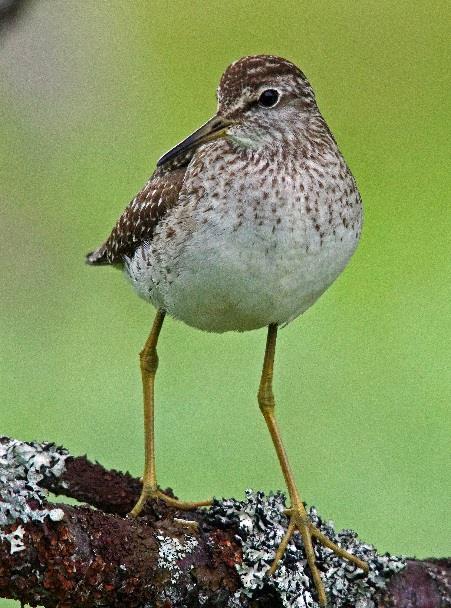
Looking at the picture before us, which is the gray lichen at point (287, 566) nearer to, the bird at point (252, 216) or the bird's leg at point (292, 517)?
the bird's leg at point (292, 517)

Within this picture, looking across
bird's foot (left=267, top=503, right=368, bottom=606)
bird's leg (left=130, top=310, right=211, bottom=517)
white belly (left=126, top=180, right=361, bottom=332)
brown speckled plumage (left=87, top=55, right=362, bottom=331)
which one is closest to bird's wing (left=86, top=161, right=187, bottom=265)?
brown speckled plumage (left=87, top=55, right=362, bottom=331)

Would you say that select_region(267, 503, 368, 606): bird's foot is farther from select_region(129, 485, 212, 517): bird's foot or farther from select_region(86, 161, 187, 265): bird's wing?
select_region(86, 161, 187, 265): bird's wing

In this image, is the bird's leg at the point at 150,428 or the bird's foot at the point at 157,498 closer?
the bird's foot at the point at 157,498

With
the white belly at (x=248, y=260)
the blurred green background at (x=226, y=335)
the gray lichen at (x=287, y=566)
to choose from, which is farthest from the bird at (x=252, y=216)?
the blurred green background at (x=226, y=335)

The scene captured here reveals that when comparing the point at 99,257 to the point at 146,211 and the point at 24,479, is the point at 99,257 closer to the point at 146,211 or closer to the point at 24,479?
the point at 146,211

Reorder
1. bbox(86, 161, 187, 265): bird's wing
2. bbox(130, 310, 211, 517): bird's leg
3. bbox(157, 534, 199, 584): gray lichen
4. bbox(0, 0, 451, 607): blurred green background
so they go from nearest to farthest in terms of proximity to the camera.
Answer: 1. bbox(157, 534, 199, 584): gray lichen
2. bbox(130, 310, 211, 517): bird's leg
3. bbox(86, 161, 187, 265): bird's wing
4. bbox(0, 0, 451, 607): blurred green background

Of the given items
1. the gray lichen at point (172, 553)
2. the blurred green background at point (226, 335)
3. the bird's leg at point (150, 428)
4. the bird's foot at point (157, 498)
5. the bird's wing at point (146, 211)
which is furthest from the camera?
the blurred green background at point (226, 335)

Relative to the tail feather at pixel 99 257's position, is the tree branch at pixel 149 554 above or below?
below
